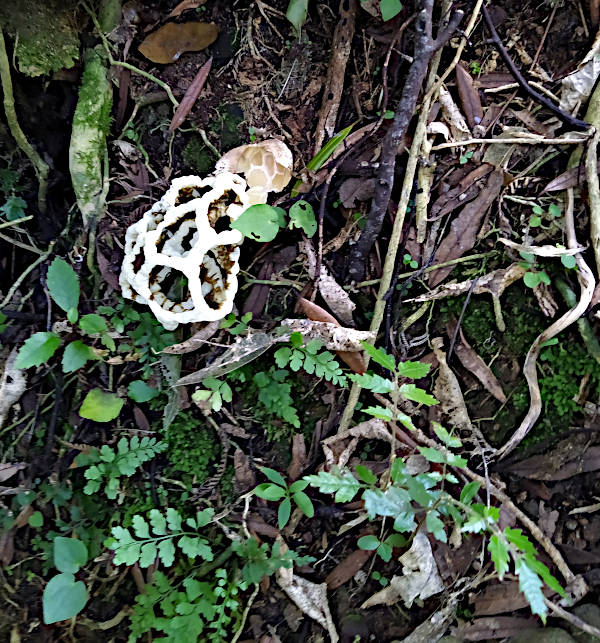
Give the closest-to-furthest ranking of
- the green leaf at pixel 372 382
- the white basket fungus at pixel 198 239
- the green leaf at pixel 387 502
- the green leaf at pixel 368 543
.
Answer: the green leaf at pixel 387 502 → the green leaf at pixel 372 382 → the white basket fungus at pixel 198 239 → the green leaf at pixel 368 543

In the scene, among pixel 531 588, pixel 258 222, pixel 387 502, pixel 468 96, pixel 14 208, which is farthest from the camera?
pixel 14 208

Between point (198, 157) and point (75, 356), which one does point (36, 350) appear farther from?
point (198, 157)

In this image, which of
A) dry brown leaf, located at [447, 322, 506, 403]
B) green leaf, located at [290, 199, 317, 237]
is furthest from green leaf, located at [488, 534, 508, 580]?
green leaf, located at [290, 199, 317, 237]

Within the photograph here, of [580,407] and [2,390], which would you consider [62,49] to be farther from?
[580,407]

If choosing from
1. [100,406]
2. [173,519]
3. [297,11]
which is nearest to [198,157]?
[297,11]

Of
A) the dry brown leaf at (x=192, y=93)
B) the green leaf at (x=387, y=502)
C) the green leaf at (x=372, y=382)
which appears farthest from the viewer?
the dry brown leaf at (x=192, y=93)

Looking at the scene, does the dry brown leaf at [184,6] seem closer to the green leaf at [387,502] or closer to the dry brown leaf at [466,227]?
the dry brown leaf at [466,227]

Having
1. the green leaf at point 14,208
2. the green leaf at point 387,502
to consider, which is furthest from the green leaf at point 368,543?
the green leaf at point 14,208
